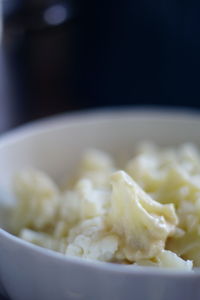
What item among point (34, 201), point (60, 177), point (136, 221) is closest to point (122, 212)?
point (136, 221)

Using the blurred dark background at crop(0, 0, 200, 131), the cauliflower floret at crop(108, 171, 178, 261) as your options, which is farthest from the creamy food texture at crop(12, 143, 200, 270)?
the blurred dark background at crop(0, 0, 200, 131)

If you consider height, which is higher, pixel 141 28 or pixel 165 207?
pixel 141 28

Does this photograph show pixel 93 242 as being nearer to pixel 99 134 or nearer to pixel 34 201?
pixel 34 201

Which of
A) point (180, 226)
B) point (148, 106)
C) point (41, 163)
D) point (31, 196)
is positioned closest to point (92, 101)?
point (148, 106)

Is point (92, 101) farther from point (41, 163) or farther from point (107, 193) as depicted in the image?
point (107, 193)

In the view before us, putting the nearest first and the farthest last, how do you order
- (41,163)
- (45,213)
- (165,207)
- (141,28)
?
(165,207) → (45,213) → (41,163) → (141,28)

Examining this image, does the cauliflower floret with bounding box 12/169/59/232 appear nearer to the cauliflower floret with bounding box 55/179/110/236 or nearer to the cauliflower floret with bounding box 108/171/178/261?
the cauliflower floret with bounding box 55/179/110/236
